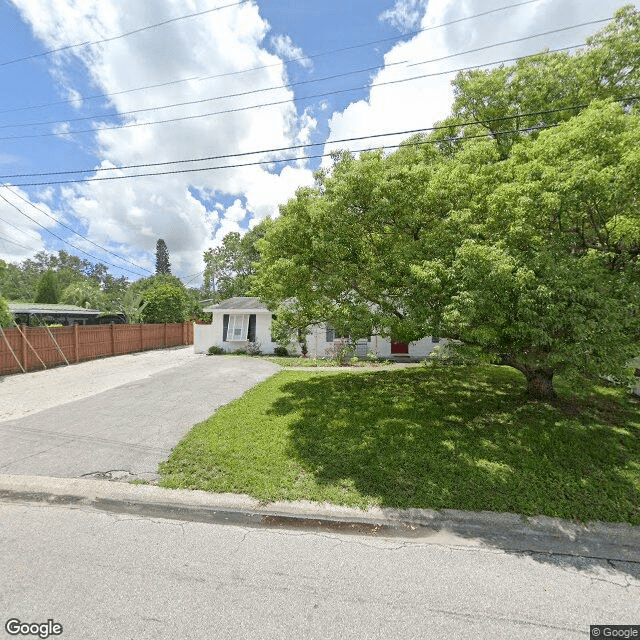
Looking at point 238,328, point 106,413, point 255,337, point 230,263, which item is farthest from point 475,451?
point 230,263

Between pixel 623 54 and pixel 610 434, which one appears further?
pixel 623 54

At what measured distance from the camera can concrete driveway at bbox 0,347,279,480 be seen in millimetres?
5336

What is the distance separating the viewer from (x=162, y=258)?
259 ft

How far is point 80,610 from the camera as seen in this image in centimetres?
262

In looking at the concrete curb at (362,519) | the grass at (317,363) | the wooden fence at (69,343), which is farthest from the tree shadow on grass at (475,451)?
the wooden fence at (69,343)

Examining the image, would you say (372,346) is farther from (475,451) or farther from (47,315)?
(47,315)

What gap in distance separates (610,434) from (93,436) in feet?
33.9

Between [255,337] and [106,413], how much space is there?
11.4 m

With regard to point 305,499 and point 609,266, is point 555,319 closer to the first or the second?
point 609,266

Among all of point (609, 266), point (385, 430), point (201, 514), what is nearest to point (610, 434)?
point (609, 266)

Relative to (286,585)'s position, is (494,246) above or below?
above

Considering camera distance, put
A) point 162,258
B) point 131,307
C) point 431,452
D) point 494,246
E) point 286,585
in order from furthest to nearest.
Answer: point 162,258 → point 131,307 → point 431,452 → point 494,246 → point 286,585

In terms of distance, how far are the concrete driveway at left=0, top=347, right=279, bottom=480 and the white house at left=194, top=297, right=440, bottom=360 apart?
3972mm

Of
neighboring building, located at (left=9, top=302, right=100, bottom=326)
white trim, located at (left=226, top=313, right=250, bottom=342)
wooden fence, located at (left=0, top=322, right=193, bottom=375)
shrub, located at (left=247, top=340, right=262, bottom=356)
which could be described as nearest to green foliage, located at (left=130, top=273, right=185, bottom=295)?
neighboring building, located at (left=9, top=302, right=100, bottom=326)
